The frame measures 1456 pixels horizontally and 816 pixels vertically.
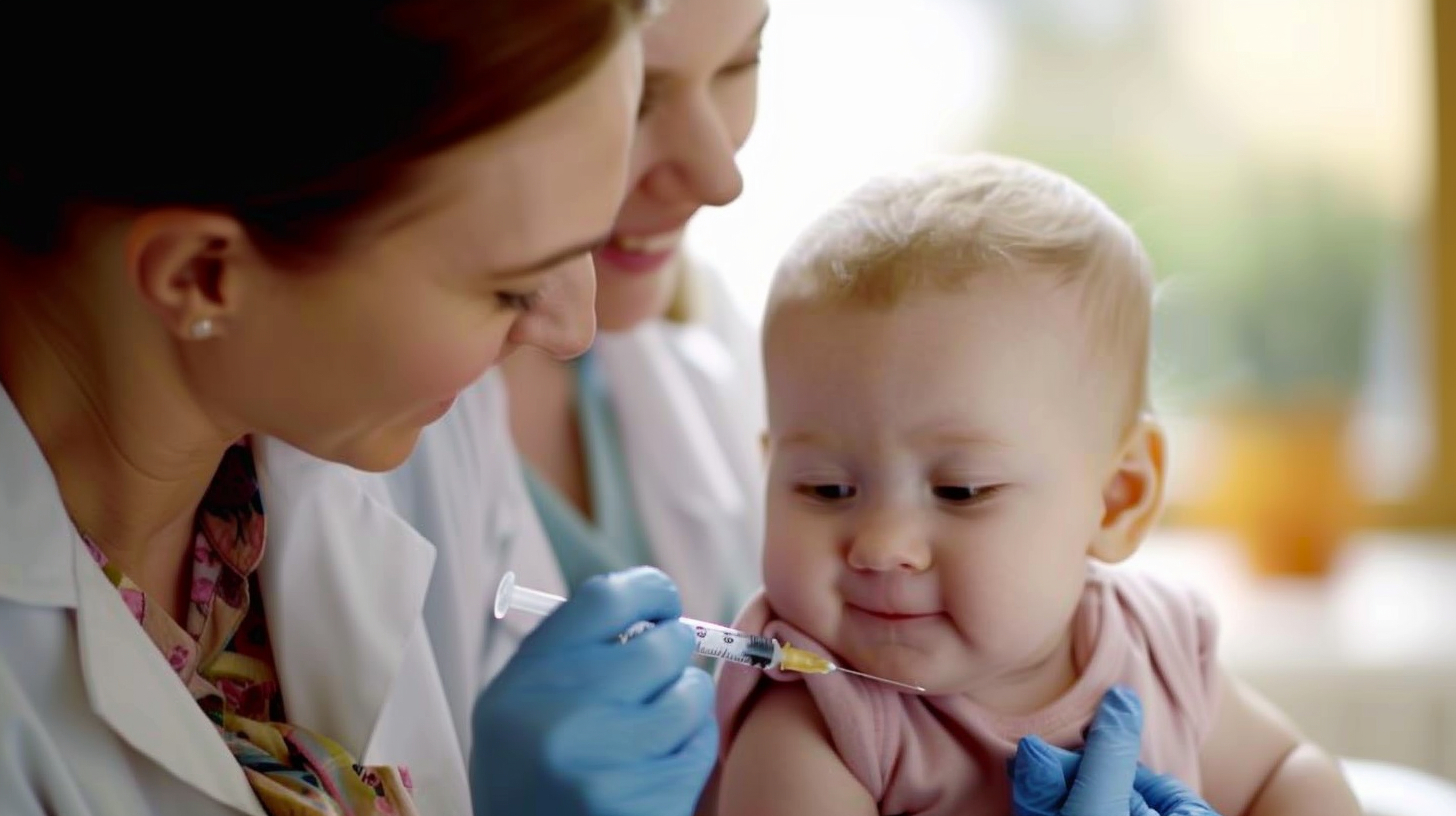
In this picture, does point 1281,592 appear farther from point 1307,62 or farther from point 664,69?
point 664,69

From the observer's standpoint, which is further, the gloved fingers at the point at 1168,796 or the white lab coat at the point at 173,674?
the gloved fingers at the point at 1168,796

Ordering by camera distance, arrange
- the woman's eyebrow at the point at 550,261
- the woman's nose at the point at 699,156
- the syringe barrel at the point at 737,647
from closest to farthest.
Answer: the woman's eyebrow at the point at 550,261 → the syringe barrel at the point at 737,647 → the woman's nose at the point at 699,156

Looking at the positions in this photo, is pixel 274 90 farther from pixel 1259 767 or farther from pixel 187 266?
pixel 1259 767

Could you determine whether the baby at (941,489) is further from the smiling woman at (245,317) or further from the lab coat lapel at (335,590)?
the lab coat lapel at (335,590)

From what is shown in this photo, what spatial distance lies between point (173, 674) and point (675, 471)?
956 mm

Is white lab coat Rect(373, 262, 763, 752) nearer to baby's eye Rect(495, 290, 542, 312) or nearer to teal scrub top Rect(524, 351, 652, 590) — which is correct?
teal scrub top Rect(524, 351, 652, 590)

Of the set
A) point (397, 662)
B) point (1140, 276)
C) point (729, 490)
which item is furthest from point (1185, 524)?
point (397, 662)

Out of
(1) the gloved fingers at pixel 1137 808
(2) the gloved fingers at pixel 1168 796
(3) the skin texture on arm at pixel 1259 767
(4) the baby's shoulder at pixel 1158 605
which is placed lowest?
(3) the skin texture on arm at pixel 1259 767

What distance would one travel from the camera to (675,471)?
2.12 meters

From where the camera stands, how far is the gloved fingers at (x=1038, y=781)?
4.28ft

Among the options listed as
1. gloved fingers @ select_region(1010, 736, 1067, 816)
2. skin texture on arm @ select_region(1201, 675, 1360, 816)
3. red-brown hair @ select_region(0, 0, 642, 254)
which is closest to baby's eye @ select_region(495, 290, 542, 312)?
red-brown hair @ select_region(0, 0, 642, 254)

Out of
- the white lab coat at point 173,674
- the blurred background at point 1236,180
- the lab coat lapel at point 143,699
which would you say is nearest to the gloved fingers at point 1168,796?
the white lab coat at point 173,674

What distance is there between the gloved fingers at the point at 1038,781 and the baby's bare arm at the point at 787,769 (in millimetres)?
128

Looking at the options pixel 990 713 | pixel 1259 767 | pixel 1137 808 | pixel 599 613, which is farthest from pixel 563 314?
pixel 1259 767
